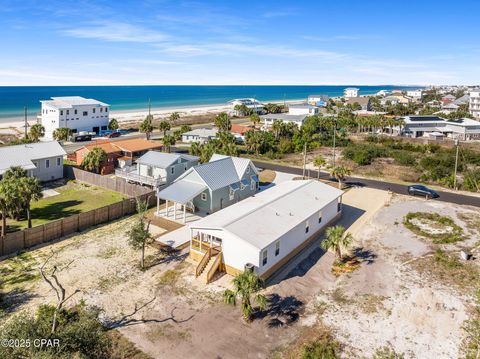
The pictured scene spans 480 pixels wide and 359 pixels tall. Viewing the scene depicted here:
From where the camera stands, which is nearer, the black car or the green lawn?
the green lawn

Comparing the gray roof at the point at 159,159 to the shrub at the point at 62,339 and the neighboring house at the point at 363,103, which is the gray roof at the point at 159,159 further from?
the neighboring house at the point at 363,103

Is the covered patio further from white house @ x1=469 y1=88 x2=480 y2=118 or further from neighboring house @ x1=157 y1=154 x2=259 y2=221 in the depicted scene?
white house @ x1=469 y1=88 x2=480 y2=118

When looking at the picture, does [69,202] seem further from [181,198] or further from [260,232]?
[260,232]

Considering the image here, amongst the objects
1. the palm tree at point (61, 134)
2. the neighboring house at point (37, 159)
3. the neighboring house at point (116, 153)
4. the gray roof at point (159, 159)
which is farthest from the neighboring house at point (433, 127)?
the neighboring house at point (37, 159)

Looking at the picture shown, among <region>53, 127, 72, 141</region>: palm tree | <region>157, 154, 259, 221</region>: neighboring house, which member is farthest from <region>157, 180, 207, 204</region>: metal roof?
<region>53, 127, 72, 141</region>: palm tree

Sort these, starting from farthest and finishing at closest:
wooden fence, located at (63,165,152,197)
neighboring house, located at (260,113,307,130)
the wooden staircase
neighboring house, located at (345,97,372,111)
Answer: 1. neighboring house, located at (345,97,372,111)
2. neighboring house, located at (260,113,307,130)
3. wooden fence, located at (63,165,152,197)
4. the wooden staircase

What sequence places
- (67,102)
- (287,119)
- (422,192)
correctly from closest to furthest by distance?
(422,192)
(67,102)
(287,119)

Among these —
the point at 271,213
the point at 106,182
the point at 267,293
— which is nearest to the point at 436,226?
the point at 271,213

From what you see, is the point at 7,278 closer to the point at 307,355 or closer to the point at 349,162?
the point at 307,355
